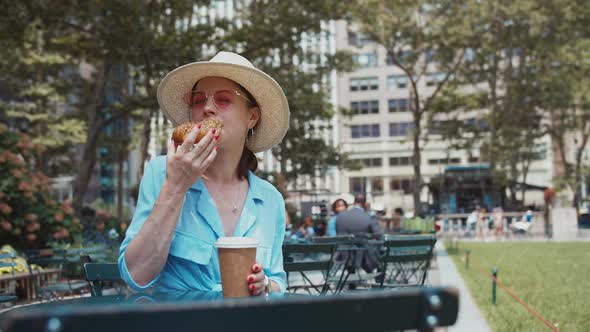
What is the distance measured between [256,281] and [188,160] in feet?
1.46

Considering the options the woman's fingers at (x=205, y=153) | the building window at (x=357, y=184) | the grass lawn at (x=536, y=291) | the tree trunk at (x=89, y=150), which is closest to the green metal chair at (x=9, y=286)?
the grass lawn at (x=536, y=291)

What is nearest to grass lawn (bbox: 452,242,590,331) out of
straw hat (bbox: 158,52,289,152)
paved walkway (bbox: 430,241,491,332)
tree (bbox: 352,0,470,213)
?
paved walkway (bbox: 430,241,491,332)

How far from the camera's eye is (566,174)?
40.2 m

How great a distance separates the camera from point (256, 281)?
2166 mm

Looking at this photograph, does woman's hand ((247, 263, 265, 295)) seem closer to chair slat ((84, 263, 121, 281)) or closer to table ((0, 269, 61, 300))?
chair slat ((84, 263, 121, 281))

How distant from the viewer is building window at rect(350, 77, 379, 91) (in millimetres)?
73062

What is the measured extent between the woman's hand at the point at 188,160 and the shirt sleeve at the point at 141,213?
0.24 m

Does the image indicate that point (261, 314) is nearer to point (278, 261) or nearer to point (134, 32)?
point (278, 261)

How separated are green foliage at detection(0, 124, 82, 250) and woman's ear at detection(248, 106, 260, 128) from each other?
30.9ft

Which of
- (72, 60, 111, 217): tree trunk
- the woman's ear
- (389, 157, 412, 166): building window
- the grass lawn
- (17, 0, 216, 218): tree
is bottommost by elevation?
the grass lawn

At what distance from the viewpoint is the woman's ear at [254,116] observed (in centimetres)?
295

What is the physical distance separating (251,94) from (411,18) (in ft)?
95.1

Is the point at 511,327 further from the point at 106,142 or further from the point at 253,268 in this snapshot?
the point at 106,142

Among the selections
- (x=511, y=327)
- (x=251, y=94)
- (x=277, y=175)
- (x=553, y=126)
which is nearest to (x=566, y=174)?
(x=553, y=126)
